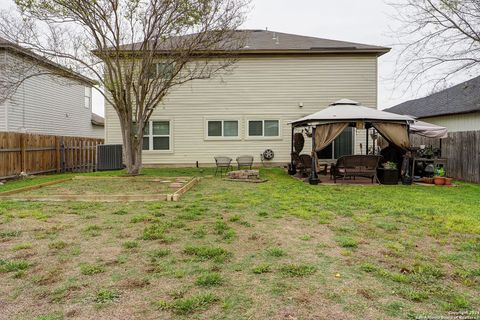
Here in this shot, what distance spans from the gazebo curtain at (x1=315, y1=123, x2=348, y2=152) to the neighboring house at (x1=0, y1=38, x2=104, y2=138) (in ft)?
28.2

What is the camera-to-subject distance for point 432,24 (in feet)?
40.8

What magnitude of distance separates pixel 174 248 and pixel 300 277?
5.56 feet

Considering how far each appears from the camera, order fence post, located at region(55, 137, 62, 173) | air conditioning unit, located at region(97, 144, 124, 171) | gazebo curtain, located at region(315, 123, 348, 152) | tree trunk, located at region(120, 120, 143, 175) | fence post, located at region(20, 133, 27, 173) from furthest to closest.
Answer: air conditioning unit, located at region(97, 144, 124, 171), fence post, located at region(55, 137, 62, 173), fence post, located at region(20, 133, 27, 173), tree trunk, located at region(120, 120, 143, 175), gazebo curtain, located at region(315, 123, 348, 152)

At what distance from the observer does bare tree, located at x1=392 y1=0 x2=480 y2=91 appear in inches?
477

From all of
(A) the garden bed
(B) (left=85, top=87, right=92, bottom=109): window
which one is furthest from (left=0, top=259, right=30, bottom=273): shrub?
(B) (left=85, top=87, right=92, bottom=109): window

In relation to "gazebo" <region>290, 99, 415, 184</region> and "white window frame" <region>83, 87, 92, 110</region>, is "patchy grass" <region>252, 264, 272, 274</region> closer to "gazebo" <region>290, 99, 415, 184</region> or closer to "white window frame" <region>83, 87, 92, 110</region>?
"gazebo" <region>290, 99, 415, 184</region>

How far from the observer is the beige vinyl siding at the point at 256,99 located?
16.2 metres

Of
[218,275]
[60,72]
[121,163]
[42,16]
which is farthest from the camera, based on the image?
[121,163]

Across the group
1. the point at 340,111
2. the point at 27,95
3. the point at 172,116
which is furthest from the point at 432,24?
the point at 27,95

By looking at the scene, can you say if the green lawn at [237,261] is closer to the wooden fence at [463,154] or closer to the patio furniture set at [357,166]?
the patio furniture set at [357,166]

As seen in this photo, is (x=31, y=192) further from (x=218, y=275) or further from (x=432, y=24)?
(x=432, y=24)

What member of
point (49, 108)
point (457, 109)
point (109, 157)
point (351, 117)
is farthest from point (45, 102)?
point (457, 109)

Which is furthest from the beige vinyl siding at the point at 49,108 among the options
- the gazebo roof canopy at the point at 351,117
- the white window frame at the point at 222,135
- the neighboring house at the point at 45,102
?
the gazebo roof canopy at the point at 351,117

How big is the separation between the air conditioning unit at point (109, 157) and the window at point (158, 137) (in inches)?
49.3
